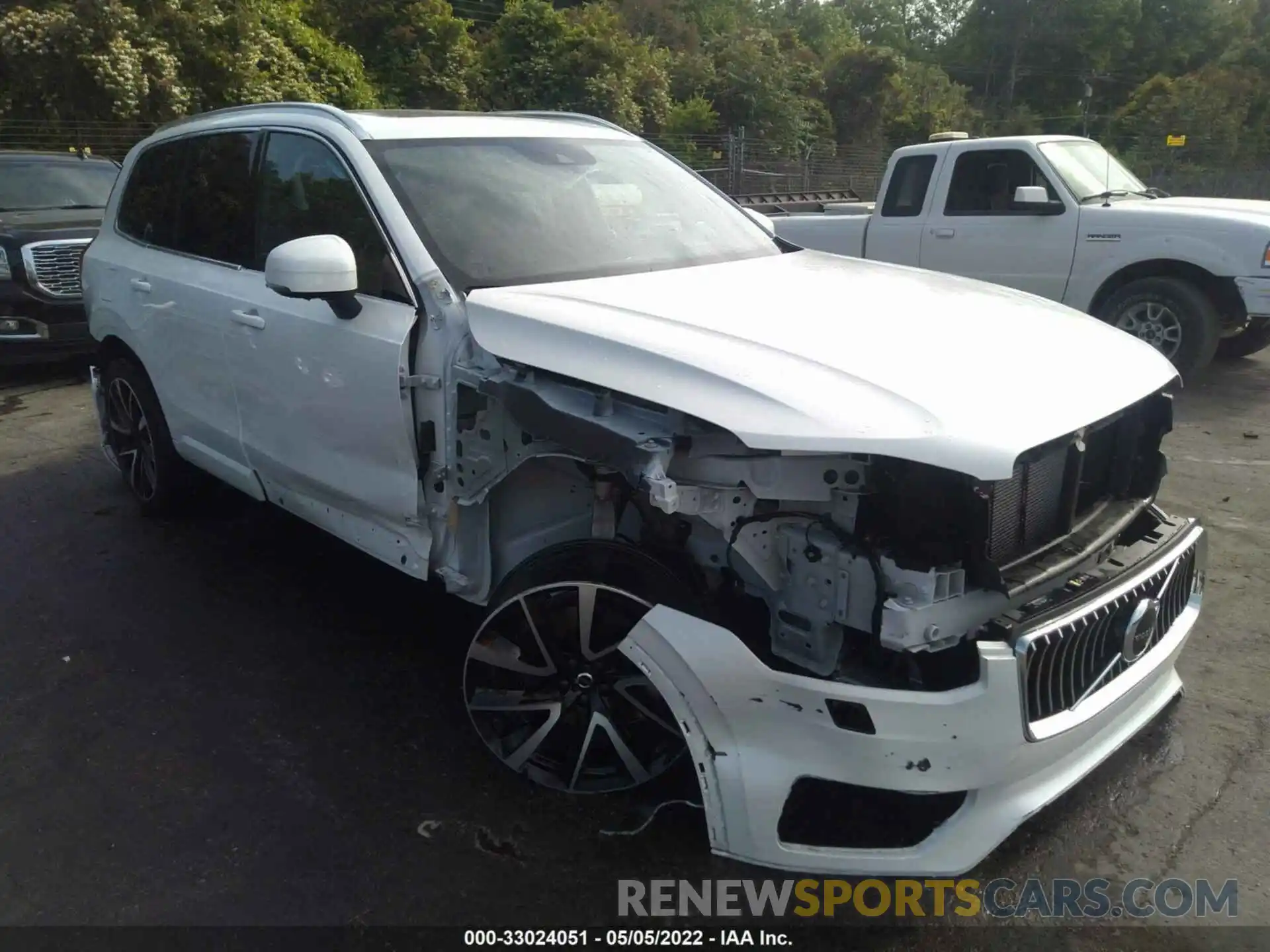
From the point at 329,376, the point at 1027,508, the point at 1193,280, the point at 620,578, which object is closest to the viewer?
the point at 1027,508

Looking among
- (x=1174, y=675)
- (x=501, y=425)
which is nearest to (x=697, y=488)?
(x=501, y=425)

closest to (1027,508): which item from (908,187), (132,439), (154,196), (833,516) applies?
(833,516)

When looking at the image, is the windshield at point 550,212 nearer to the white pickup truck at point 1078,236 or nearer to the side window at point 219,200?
the side window at point 219,200

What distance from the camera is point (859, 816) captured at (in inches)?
113

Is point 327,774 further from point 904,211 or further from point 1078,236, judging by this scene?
point 904,211

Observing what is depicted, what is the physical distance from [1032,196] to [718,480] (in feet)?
21.9

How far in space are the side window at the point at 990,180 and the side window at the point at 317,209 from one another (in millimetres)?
6400

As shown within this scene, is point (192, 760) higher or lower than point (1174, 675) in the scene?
lower

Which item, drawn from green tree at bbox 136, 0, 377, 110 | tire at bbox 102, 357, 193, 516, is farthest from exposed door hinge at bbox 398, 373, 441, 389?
Answer: green tree at bbox 136, 0, 377, 110

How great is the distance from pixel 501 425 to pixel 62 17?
15.6 m

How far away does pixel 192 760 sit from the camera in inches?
132

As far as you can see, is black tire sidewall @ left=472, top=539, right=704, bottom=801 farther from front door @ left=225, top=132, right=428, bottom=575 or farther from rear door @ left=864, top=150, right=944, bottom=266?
rear door @ left=864, top=150, right=944, bottom=266

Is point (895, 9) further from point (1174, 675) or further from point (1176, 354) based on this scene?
point (1174, 675)

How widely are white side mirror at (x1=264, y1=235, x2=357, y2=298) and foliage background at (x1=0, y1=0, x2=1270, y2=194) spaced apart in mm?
14586
